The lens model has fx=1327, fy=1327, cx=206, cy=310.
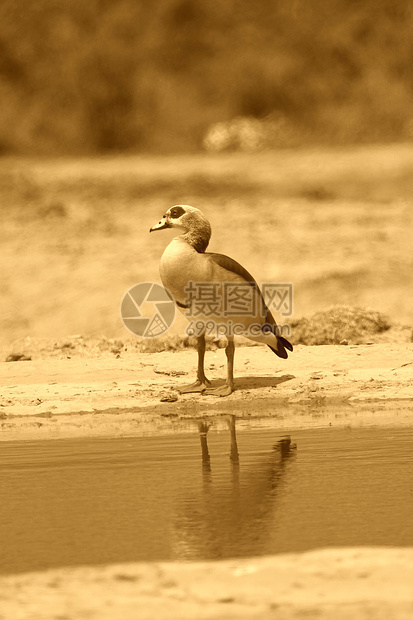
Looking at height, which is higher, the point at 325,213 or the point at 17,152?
the point at 17,152

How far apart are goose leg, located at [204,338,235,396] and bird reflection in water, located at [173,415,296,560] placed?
1716 mm

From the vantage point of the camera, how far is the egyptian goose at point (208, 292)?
874 centimetres

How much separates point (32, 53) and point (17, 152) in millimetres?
1137

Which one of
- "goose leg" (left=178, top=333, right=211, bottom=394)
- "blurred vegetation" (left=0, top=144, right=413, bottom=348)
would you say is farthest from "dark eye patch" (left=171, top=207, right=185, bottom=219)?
"blurred vegetation" (left=0, top=144, right=413, bottom=348)

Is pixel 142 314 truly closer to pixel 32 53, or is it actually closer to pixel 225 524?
pixel 32 53

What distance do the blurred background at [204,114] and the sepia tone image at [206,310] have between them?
0.08ft

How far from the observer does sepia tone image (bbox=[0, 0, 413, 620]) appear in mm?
4641

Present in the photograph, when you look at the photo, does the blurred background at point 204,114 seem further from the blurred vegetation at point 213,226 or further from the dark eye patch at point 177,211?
the dark eye patch at point 177,211

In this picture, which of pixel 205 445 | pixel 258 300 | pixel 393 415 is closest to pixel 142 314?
pixel 258 300

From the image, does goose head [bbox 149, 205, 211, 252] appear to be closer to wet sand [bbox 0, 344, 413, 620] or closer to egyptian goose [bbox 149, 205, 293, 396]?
egyptian goose [bbox 149, 205, 293, 396]

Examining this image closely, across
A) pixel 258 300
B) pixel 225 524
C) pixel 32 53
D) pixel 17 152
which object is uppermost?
pixel 32 53

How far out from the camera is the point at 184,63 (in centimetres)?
1483

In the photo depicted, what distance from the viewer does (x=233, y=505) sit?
18.1ft

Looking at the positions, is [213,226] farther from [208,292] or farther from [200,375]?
[208,292]
